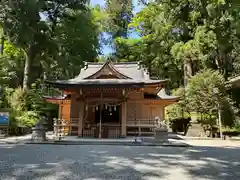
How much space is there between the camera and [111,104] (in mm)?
13141

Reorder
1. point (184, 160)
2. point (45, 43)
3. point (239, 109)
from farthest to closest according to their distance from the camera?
point (45, 43) → point (239, 109) → point (184, 160)

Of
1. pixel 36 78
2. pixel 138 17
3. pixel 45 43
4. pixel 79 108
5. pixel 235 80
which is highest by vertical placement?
pixel 138 17

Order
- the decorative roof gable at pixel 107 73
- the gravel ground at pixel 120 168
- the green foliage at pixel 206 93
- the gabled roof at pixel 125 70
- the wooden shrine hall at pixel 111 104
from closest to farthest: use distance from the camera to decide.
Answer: the gravel ground at pixel 120 168 < the wooden shrine hall at pixel 111 104 < the green foliage at pixel 206 93 < the decorative roof gable at pixel 107 73 < the gabled roof at pixel 125 70

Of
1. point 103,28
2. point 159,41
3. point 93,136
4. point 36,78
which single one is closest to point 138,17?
point 159,41

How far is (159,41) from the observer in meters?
21.6

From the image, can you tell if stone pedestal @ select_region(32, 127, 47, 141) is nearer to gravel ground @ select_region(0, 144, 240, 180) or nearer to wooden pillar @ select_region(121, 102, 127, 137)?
gravel ground @ select_region(0, 144, 240, 180)

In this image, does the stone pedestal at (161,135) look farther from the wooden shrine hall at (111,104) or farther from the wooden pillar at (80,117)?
the wooden pillar at (80,117)

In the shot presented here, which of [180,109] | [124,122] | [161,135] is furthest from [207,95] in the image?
[124,122]

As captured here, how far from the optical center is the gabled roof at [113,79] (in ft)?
41.1

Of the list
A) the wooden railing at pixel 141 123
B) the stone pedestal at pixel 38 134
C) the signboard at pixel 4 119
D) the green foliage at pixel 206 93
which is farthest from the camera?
the green foliage at pixel 206 93

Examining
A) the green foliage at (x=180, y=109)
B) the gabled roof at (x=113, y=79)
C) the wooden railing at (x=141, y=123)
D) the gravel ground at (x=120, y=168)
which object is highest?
the gabled roof at (x=113, y=79)

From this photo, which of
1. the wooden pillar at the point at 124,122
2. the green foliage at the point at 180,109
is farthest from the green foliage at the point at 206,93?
the wooden pillar at the point at 124,122

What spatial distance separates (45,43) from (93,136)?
37.4 feet

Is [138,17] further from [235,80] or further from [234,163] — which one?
[234,163]
